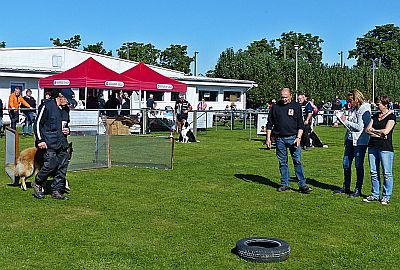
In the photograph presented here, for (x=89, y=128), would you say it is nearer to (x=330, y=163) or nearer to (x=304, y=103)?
(x=330, y=163)

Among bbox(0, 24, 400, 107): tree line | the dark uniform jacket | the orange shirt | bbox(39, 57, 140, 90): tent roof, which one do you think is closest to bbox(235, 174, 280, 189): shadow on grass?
the dark uniform jacket

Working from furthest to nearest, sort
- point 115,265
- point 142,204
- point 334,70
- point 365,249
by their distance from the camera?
point 334,70
point 142,204
point 365,249
point 115,265

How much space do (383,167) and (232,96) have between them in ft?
127

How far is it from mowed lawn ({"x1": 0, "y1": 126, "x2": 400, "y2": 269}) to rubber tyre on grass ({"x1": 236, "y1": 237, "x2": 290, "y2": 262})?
74 mm

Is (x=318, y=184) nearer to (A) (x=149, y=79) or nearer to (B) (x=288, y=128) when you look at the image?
(B) (x=288, y=128)

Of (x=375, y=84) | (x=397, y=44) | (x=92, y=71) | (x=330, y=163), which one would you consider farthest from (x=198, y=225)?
(x=397, y=44)

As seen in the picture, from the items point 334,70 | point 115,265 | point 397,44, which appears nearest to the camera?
point 115,265

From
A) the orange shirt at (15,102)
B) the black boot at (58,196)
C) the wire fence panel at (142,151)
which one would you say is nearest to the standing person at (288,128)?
the wire fence panel at (142,151)

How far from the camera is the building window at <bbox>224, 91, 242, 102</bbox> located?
4713cm

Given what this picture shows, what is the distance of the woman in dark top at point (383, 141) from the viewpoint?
29.4ft

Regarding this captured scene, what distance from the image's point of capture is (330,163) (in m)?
14.9

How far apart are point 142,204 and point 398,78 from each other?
69.3 meters

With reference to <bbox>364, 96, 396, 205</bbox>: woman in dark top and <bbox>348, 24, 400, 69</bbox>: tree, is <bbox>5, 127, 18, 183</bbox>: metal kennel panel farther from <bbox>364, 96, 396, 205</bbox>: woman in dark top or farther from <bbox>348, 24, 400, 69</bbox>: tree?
<bbox>348, 24, 400, 69</bbox>: tree

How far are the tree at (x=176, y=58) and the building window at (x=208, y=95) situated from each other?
3806 centimetres
